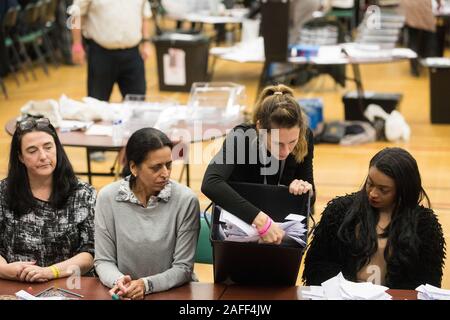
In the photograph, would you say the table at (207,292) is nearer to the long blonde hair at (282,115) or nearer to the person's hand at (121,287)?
the person's hand at (121,287)

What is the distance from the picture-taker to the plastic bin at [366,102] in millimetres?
8039

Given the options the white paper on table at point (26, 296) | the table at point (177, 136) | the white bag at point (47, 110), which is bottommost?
the white paper on table at point (26, 296)

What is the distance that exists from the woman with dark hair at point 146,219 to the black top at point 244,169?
174 mm

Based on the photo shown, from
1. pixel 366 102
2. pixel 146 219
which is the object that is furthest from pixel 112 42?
pixel 146 219

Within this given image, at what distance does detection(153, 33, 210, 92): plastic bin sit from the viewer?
963 cm

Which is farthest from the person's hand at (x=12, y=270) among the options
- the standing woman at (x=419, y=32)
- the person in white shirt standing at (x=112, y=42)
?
the standing woman at (x=419, y=32)

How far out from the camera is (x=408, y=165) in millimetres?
3357

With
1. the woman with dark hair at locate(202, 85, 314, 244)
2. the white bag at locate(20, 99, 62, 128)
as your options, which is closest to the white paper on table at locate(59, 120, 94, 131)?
the white bag at locate(20, 99, 62, 128)

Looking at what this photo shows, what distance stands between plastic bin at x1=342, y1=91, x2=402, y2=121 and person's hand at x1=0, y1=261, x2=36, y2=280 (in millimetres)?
5285

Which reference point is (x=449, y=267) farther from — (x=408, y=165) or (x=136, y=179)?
(x=136, y=179)

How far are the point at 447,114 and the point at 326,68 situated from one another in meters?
1.34

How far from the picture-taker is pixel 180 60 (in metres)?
9.72

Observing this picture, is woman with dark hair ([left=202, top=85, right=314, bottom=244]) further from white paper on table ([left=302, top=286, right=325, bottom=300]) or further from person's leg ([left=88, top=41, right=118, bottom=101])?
person's leg ([left=88, top=41, right=118, bottom=101])
